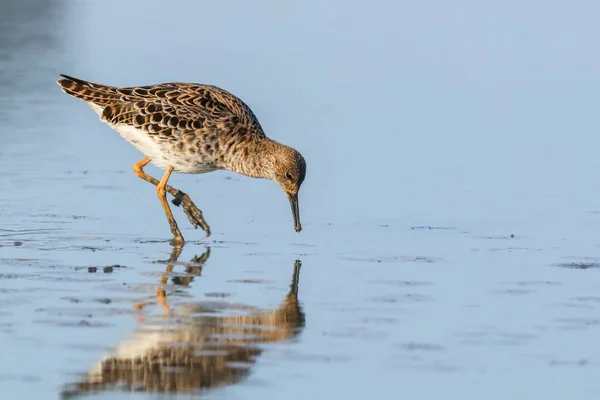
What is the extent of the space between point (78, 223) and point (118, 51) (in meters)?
10.5

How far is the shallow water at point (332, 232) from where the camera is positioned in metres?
7.97

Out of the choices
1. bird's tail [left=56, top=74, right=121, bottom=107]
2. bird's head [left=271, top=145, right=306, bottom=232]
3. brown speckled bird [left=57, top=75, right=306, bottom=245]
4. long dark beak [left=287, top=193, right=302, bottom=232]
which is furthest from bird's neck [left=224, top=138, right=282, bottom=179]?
bird's tail [left=56, top=74, right=121, bottom=107]

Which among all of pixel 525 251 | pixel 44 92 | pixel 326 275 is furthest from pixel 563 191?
pixel 44 92

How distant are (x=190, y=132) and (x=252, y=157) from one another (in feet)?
2.09

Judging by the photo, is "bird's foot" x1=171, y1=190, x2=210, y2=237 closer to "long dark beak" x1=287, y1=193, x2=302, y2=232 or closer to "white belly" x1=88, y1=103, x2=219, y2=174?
"white belly" x1=88, y1=103, x2=219, y2=174

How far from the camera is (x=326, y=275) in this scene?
10609mm

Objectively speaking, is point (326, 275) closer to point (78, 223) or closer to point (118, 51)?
point (78, 223)

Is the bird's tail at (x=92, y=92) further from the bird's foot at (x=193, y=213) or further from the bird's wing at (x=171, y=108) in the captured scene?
the bird's foot at (x=193, y=213)

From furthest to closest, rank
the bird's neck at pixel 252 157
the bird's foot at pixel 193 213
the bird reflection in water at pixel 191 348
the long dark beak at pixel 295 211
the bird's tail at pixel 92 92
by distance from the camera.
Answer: the bird's tail at pixel 92 92, the bird's neck at pixel 252 157, the bird's foot at pixel 193 213, the long dark beak at pixel 295 211, the bird reflection in water at pixel 191 348

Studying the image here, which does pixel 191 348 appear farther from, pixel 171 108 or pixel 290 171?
pixel 171 108

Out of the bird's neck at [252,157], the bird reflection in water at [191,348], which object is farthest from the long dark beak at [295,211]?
the bird reflection in water at [191,348]

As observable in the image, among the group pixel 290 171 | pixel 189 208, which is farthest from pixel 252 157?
pixel 189 208

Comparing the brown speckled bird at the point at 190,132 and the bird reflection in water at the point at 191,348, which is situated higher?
the brown speckled bird at the point at 190,132

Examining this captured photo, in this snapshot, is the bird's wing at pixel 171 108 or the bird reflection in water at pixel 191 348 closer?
the bird reflection in water at pixel 191 348
